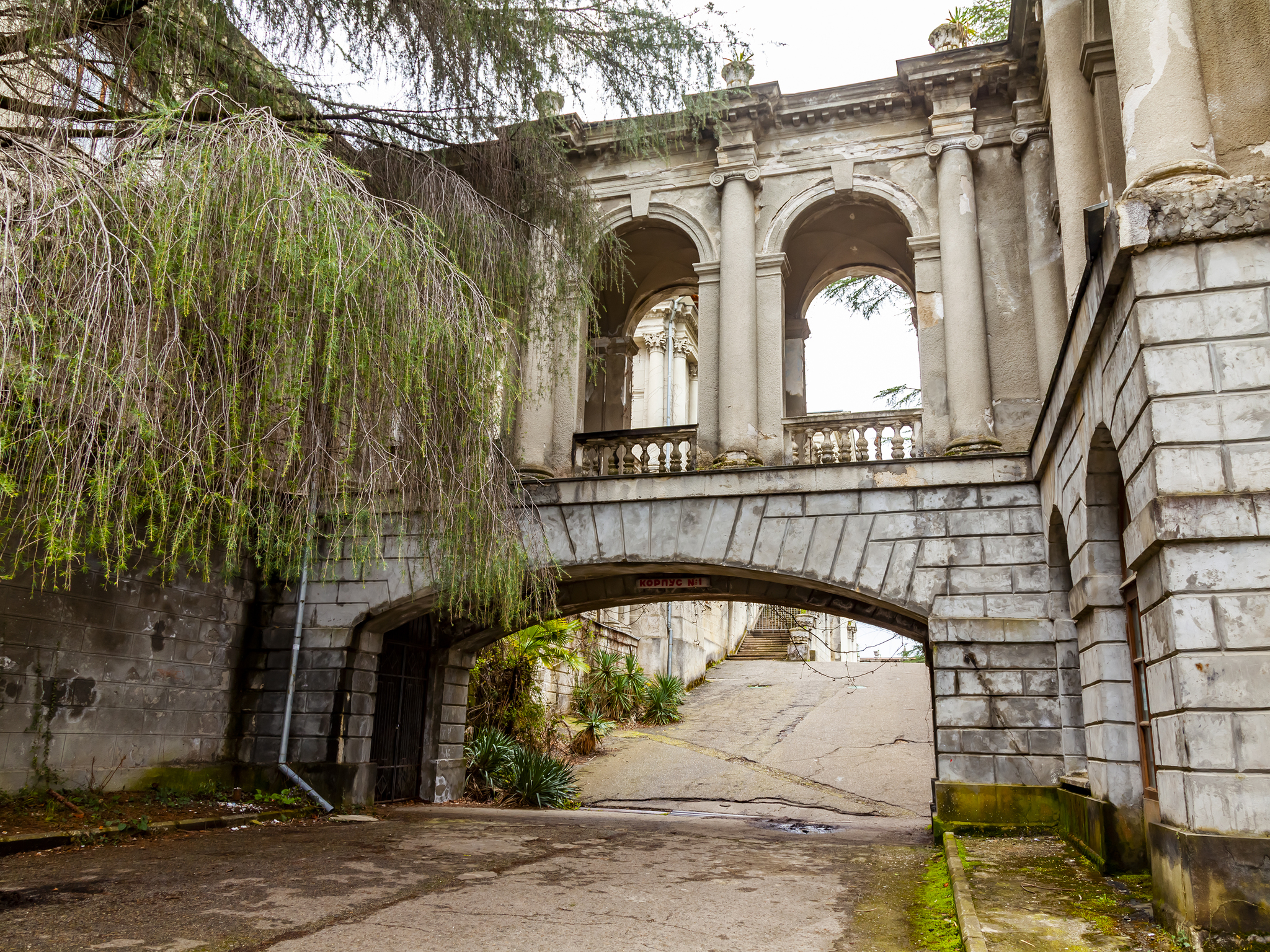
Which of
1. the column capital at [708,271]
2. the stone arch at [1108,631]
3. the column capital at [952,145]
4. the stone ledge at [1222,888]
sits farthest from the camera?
the column capital at [708,271]

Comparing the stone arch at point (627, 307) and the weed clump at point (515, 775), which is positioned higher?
the stone arch at point (627, 307)

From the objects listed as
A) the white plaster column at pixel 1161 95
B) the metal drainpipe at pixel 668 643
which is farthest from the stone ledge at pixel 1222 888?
the metal drainpipe at pixel 668 643

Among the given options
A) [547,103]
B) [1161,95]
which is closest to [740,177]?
[547,103]

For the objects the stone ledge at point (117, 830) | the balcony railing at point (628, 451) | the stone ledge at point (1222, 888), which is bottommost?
the stone ledge at point (117, 830)

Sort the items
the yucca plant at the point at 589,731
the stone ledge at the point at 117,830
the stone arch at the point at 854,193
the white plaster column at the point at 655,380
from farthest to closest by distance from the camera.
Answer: the white plaster column at the point at 655,380, the yucca plant at the point at 589,731, the stone arch at the point at 854,193, the stone ledge at the point at 117,830

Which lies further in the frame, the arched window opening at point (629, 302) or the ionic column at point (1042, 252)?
the arched window opening at point (629, 302)

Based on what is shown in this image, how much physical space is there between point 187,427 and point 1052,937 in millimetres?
5433

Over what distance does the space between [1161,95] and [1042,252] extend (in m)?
5.04

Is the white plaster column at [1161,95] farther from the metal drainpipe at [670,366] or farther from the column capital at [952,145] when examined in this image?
the metal drainpipe at [670,366]

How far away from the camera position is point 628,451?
1174 cm

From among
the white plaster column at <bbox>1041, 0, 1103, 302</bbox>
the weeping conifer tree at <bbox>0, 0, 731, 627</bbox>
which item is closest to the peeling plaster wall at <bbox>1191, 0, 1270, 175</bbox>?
the white plaster column at <bbox>1041, 0, 1103, 302</bbox>

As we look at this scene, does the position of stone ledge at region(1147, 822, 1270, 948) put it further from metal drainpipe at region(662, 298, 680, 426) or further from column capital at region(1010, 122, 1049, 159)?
metal drainpipe at region(662, 298, 680, 426)

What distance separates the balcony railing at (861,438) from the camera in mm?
10820

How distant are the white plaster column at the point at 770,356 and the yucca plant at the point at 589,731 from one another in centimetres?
761
